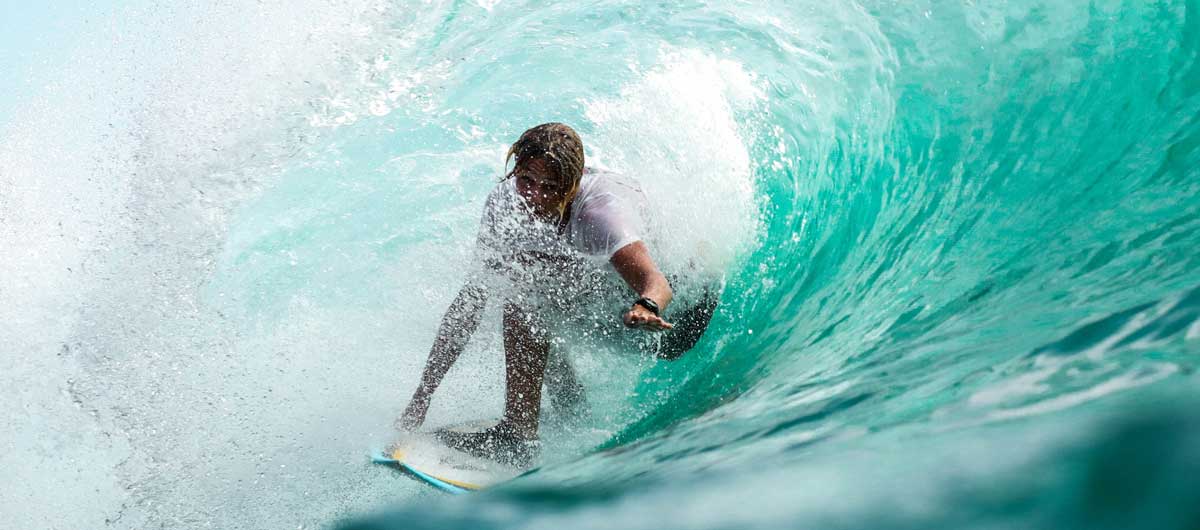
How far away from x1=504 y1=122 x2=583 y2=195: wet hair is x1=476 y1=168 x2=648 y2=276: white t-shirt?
83mm

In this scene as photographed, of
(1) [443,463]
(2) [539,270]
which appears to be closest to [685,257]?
(2) [539,270]

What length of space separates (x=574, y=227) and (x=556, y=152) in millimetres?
266

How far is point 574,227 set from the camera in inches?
112

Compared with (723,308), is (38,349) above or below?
below

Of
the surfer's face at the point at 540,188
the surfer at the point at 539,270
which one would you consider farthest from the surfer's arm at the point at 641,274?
the surfer's face at the point at 540,188

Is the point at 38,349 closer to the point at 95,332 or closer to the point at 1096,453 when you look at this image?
the point at 95,332

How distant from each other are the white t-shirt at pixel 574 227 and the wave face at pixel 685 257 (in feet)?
1.50

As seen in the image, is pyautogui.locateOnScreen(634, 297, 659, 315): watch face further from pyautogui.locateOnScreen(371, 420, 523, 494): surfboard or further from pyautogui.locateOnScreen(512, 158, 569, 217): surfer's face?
pyautogui.locateOnScreen(371, 420, 523, 494): surfboard

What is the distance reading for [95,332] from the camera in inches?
161

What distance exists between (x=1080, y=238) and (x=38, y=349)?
15.6 feet

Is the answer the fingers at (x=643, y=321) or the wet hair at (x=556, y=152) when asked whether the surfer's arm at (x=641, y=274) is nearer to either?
the fingers at (x=643, y=321)

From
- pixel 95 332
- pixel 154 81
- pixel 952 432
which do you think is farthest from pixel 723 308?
pixel 154 81

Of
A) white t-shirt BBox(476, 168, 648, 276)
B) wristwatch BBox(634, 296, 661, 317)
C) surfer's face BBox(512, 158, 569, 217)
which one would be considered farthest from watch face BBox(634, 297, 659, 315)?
surfer's face BBox(512, 158, 569, 217)

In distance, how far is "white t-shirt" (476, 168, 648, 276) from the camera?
9.02 ft
